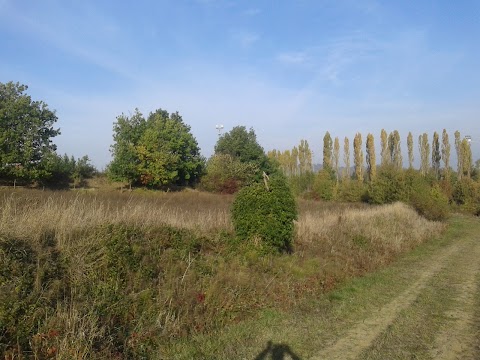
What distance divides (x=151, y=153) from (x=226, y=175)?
10.8 meters

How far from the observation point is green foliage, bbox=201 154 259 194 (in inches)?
2079

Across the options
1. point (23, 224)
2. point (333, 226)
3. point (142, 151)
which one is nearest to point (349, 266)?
point (333, 226)

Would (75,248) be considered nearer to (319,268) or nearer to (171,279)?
(171,279)

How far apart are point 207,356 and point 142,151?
44.0 meters

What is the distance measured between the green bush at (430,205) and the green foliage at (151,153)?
1144 inches

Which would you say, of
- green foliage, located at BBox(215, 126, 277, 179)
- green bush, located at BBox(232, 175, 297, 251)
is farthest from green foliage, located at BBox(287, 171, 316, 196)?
green bush, located at BBox(232, 175, 297, 251)

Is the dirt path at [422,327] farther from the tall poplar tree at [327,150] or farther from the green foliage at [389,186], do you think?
the tall poplar tree at [327,150]

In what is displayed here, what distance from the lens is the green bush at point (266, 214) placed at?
11148 millimetres

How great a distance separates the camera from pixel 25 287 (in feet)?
17.4

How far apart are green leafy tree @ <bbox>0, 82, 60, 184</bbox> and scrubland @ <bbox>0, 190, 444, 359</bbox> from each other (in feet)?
120

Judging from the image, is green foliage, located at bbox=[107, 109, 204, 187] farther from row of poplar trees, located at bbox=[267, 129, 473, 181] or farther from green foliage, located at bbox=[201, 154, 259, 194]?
row of poplar trees, located at bbox=[267, 129, 473, 181]

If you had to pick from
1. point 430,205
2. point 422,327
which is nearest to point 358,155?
point 430,205

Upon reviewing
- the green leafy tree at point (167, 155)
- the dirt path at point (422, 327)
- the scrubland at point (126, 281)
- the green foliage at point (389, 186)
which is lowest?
the dirt path at point (422, 327)

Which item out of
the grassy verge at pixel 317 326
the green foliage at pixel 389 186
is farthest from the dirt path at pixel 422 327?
the green foliage at pixel 389 186
